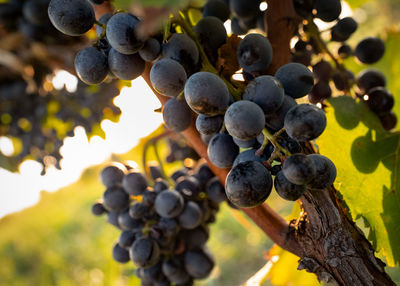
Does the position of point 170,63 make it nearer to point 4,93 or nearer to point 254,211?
point 254,211

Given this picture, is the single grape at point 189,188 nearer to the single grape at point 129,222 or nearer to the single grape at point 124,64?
the single grape at point 129,222

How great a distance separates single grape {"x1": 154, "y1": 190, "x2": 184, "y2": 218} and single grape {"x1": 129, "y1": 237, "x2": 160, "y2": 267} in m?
0.06

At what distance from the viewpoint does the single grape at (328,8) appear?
0.69 metres

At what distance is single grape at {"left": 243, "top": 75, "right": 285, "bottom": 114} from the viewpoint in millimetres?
477

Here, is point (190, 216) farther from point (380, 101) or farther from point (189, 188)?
point (380, 101)

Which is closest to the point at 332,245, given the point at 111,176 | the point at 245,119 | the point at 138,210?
the point at 245,119

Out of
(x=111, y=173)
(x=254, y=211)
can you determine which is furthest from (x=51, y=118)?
(x=254, y=211)

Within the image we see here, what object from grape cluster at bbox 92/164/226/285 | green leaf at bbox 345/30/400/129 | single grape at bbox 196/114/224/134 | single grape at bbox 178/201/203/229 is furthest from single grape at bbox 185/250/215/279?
green leaf at bbox 345/30/400/129

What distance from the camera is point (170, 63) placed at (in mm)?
493

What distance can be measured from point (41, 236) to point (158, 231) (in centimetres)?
227

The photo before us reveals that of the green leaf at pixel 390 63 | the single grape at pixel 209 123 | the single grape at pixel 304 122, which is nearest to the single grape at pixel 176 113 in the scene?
the single grape at pixel 209 123

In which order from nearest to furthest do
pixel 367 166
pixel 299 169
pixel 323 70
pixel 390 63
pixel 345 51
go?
pixel 299 169 < pixel 367 166 < pixel 323 70 < pixel 345 51 < pixel 390 63

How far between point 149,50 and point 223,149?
0.57 feet

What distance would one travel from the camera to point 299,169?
43cm
